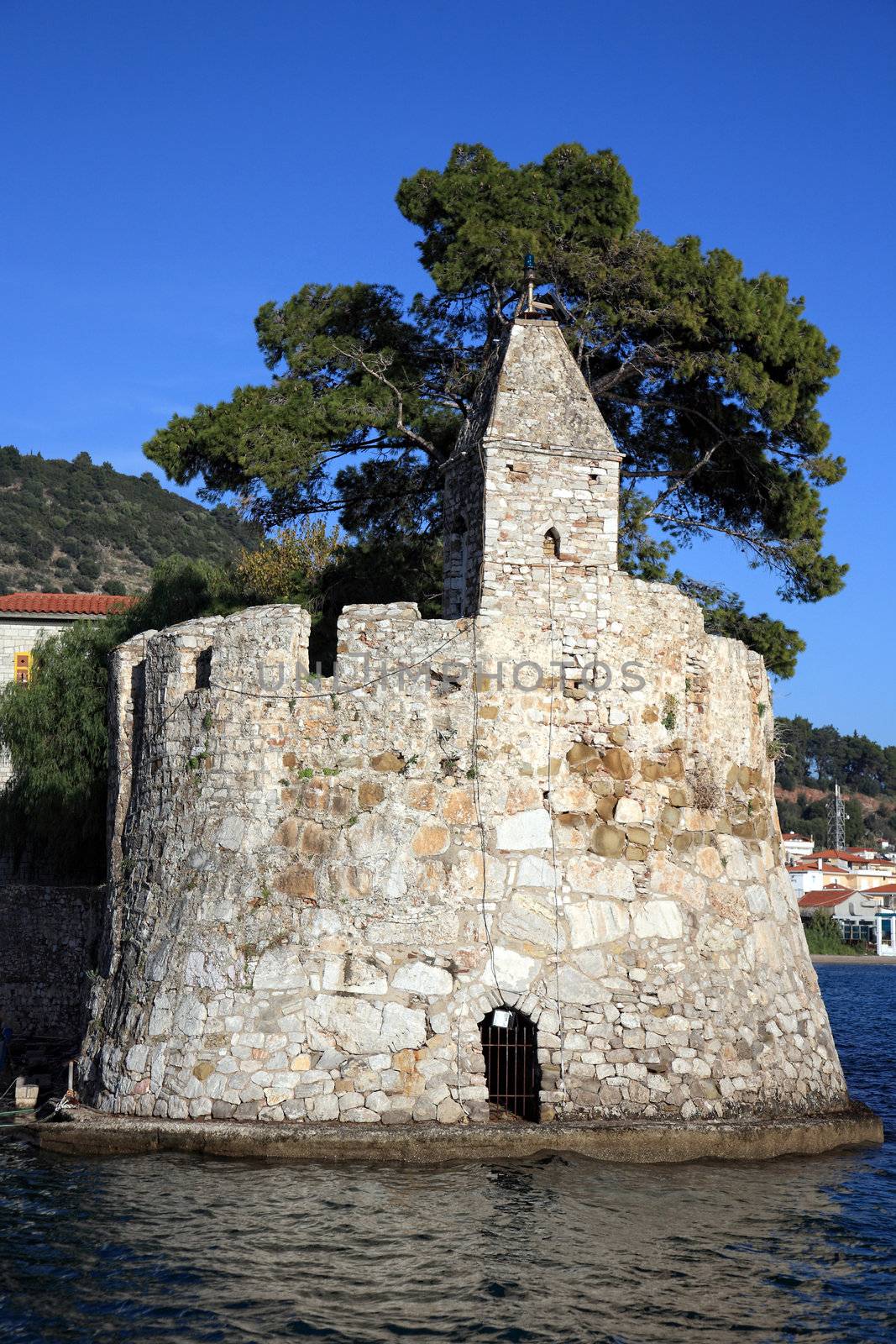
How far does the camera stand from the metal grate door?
11953 millimetres

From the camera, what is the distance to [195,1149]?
11102mm

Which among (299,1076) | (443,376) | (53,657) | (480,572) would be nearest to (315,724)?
(480,572)

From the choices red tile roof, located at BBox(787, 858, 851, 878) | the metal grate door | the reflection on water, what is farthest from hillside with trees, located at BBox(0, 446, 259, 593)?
the reflection on water

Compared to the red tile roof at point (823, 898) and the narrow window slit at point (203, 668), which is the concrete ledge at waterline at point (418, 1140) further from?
the red tile roof at point (823, 898)

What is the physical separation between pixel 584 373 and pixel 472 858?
9940mm

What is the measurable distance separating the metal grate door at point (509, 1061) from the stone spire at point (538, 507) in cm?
381

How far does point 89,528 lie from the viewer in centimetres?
8238

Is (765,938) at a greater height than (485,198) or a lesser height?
lesser

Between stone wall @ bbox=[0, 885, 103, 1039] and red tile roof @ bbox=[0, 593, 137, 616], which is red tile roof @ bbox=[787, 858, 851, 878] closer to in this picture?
red tile roof @ bbox=[0, 593, 137, 616]

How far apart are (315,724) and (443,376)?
9472mm

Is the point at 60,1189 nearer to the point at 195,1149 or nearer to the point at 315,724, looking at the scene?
the point at 195,1149

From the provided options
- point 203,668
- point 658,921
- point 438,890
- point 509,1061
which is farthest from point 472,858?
point 203,668

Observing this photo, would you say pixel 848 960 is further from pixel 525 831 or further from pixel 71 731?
pixel 525 831

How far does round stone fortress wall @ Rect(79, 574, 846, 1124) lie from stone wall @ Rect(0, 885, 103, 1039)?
585 cm
